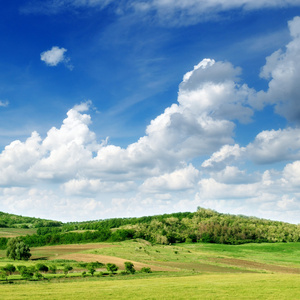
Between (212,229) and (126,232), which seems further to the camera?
(212,229)

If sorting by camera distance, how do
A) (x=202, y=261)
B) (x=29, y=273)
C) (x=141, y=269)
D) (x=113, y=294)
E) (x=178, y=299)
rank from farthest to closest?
1. (x=202, y=261)
2. (x=141, y=269)
3. (x=29, y=273)
4. (x=113, y=294)
5. (x=178, y=299)

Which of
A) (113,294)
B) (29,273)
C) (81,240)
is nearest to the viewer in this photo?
(113,294)

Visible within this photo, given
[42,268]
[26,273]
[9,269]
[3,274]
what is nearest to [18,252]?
[42,268]

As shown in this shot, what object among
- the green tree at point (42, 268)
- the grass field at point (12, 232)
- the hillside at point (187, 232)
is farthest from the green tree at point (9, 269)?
the grass field at point (12, 232)

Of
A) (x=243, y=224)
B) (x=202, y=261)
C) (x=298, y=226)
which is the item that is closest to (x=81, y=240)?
(x=202, y=261)

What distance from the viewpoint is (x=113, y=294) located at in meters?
35.1

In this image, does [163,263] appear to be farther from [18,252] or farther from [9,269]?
[18,252]

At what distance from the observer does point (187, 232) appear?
511 feet

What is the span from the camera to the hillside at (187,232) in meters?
123

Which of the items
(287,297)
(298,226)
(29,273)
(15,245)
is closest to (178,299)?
(287,297)

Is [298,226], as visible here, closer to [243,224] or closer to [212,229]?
[243,224]

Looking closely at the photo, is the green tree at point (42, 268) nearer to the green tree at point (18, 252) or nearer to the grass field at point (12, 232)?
the green tree at point (18, 252)

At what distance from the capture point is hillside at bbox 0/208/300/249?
123 metres

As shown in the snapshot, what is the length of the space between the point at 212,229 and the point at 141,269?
9714cm
